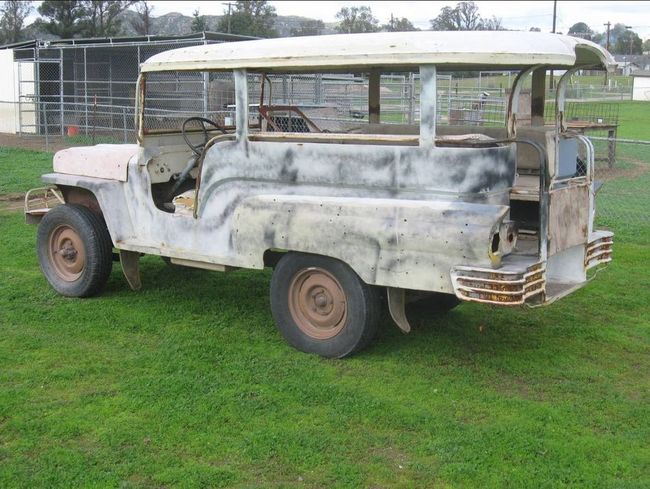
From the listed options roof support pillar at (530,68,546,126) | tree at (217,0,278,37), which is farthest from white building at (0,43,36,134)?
tree at (217,0,278,37)

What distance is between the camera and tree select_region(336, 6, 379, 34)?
2858 inches

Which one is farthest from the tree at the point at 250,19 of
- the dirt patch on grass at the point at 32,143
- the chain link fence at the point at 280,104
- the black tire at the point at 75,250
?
the black tire at the point at 75,250

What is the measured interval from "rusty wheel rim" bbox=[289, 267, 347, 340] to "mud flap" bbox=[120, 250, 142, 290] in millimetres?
1976

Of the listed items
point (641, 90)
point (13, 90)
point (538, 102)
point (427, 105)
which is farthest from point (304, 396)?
point (641, 90)

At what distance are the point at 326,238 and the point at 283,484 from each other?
195 centimetres

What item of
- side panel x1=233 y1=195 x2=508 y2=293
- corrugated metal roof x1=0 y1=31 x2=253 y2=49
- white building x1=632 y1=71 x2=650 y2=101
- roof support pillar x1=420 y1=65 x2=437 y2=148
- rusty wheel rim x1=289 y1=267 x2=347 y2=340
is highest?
white building x1=632 y1=71 x2=650 y2=101

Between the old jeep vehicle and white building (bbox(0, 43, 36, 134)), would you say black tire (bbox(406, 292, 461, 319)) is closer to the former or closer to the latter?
the old jeep vehicle

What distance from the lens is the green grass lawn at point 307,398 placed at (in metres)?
4.46

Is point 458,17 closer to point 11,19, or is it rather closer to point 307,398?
point 11,19

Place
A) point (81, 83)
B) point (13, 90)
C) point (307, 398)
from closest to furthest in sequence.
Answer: point (307, 398) → point (13, 90) → point (81, 83)

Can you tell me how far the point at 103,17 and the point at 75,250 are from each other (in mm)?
48698

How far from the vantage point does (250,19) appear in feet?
207

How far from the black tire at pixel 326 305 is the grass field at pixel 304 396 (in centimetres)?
13

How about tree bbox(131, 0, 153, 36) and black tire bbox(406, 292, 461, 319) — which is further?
tree bbox(131, 0, 153, 36)
